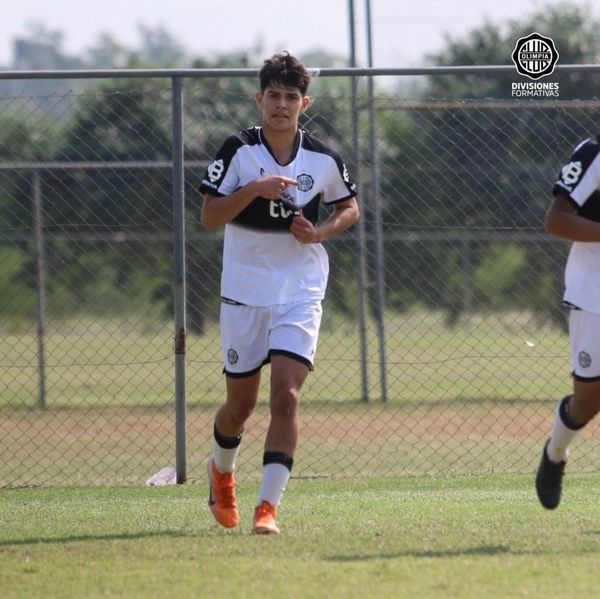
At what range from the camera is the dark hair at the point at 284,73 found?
21.2ft

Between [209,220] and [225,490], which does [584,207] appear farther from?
[225,490]

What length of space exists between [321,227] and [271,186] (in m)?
0.34

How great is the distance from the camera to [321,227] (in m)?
6.40

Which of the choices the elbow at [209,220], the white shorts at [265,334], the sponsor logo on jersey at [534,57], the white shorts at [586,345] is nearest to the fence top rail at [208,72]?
the sponsor logo on jersey at [534,57]

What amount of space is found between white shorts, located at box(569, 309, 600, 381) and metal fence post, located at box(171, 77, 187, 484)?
3349 mm

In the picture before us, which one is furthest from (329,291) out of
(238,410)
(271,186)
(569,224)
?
(569,224)

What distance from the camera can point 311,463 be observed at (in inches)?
396

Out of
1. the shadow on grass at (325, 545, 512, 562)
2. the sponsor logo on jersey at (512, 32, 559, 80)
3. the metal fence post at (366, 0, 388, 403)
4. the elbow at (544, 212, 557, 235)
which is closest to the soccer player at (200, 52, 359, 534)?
the shadow on grass at (325, 545, 512, 562)

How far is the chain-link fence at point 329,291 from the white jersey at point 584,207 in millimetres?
3091

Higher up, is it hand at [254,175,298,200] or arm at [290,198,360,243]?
hand at [254,175,298,200]

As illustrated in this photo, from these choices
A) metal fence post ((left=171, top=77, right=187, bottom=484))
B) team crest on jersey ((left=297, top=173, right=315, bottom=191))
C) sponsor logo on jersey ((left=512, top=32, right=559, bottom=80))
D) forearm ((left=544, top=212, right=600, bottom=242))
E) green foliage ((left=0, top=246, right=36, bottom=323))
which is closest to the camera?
forearm ((left=544, top=212, right=600, bottom=242))

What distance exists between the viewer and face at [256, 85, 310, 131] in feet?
21.2

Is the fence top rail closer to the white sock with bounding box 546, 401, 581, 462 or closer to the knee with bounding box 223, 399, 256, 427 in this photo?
the knee with bounding box 223, 399, 256, 427

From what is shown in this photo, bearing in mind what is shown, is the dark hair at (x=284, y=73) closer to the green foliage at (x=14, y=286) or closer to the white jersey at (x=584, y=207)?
the white jersey at (x=584, y=207)
